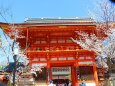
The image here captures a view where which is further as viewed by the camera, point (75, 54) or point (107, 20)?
point (75, 54)

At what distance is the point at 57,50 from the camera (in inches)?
961

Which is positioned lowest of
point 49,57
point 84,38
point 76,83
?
point 76,83

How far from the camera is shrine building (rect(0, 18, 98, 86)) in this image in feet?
78.6

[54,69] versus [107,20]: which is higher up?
[107,20]

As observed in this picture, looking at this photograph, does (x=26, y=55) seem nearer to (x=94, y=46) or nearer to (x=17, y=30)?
(x=17, y=30)

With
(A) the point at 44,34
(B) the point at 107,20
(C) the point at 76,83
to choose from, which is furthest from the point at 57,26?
(B) the point at 107,20

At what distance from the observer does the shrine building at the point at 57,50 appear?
2397 cm

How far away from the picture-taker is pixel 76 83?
23969mm

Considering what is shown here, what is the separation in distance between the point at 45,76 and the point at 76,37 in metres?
4.69

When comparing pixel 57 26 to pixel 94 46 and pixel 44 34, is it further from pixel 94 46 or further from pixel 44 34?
pixel 94 46

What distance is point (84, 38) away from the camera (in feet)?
79.7

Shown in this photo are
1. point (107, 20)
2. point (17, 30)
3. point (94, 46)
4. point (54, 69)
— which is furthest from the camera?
point (54, 69)

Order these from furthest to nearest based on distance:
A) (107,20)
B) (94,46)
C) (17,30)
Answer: (17,30) < (94,46) < (107,20)

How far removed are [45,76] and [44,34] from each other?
13.2ft
